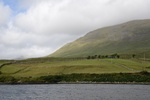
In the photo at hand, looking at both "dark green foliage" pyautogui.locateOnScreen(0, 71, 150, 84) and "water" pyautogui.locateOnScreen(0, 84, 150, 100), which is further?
"dark green foliage" pyautogui.locateOnScreen(0, 71, 150, 84)

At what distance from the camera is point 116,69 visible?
557ft

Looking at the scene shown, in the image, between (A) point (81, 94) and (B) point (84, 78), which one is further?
(B) point (84, 78)

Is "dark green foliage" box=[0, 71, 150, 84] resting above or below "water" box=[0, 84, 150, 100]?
above

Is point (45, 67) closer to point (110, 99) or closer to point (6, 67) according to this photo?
point (6, 67)

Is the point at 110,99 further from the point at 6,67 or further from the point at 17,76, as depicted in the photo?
the point at 6,67

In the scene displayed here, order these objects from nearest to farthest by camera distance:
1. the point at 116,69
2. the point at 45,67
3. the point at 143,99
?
the point at 143,99
the point at 116,69
the point at 45,67

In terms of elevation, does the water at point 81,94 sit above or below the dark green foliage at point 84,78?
below

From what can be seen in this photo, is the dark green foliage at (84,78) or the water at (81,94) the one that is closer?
the water at (81,94)

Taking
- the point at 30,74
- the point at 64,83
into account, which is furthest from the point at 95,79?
the point at 30,74

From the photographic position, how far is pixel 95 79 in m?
148

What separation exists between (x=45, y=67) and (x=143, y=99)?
10449 cm

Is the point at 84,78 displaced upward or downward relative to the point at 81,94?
upward

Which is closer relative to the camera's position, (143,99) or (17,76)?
(143,99)

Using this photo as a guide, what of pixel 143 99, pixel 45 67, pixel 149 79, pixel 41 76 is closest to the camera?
pixel 143 99
